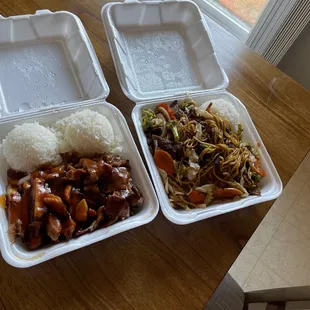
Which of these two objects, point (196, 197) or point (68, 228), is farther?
point (196, 197)

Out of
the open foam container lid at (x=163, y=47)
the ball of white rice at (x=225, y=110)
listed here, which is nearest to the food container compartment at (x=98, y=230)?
A: the open foam container lid at (x=163, y=47)

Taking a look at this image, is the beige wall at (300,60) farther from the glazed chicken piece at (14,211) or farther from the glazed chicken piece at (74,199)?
the glazed chicken piece at (14,211)

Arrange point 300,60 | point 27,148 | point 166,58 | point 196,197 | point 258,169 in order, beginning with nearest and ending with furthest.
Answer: point 27,148
point 196,197
point 258,169
point 166,58
point 300,60

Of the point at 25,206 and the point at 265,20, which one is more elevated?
the point at 265,20

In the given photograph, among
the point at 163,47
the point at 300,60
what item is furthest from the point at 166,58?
the point at 300,60

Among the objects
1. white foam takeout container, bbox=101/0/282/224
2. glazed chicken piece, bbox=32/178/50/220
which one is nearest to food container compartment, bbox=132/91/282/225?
white foam takeout container, bbox=101/0/282/224

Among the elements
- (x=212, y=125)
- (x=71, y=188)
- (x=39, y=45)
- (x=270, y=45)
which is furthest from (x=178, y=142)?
(x=270, y=45)

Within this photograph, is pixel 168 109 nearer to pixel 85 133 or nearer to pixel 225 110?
pixel 225 110

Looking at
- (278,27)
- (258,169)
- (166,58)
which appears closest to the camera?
(258,169)
